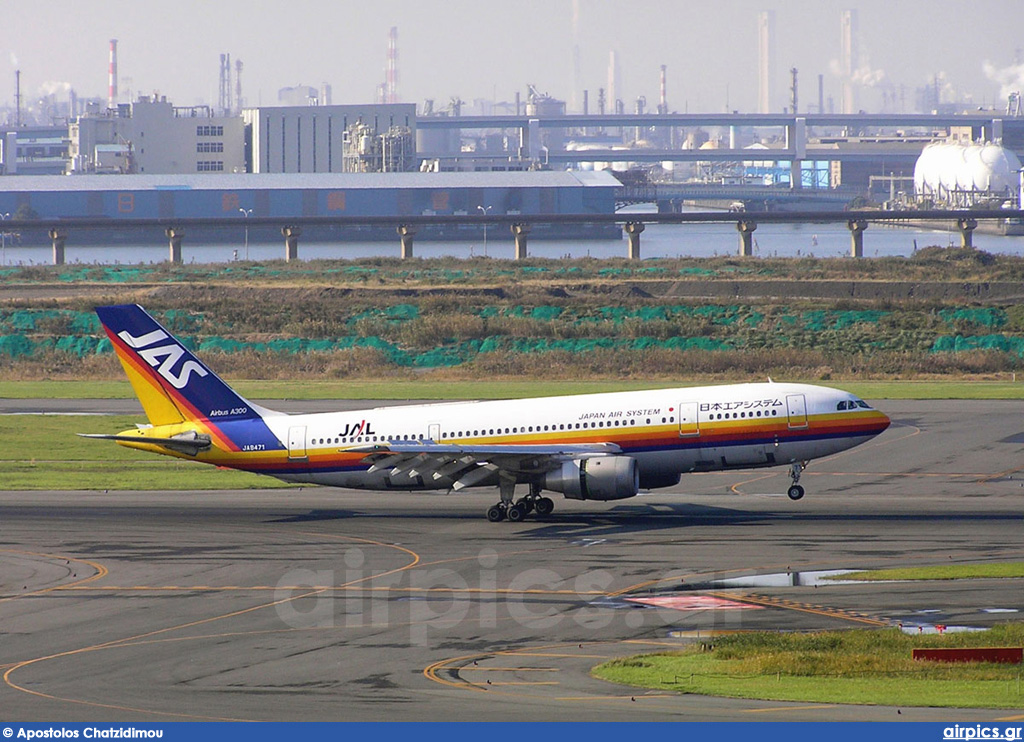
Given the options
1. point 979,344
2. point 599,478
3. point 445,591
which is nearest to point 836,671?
point 445,591

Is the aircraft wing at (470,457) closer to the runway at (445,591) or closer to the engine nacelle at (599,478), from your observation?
the engine nacelle at (599,478)

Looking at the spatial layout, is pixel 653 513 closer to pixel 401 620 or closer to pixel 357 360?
pixel 401 620

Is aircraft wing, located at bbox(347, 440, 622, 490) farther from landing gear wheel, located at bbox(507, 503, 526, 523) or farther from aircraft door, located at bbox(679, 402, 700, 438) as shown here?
aircraft door, located at bbox(679, 402, 700, 438)

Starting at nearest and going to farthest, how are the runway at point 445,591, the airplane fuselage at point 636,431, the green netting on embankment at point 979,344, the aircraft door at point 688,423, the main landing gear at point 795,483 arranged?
1. the runway at point 445,591
2. the aircraft door at point 688,423
3. the airplane fuselage at point 636,431
4. the main landing gear at point 795,483
5. the green netting on embankment at point 979,344

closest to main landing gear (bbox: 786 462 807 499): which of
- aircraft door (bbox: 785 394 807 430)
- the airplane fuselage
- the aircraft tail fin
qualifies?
the airplane fuselage

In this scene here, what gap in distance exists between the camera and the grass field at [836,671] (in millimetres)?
25969

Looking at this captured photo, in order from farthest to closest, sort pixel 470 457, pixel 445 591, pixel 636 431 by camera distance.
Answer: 1. pixel 636 431
2. pixel 470 457
3. pixel 445 591

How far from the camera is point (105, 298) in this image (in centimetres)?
14062

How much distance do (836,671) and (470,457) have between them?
23.8 metres

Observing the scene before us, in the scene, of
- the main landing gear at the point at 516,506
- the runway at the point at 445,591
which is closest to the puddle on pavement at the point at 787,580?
the runway at the point at 445,591

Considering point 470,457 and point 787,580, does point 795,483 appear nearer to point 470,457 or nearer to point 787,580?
point 470,457

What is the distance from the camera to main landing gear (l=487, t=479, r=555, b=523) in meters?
51.8

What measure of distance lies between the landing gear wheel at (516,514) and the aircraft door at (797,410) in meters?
11.0

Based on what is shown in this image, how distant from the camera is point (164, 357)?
5541 cm
